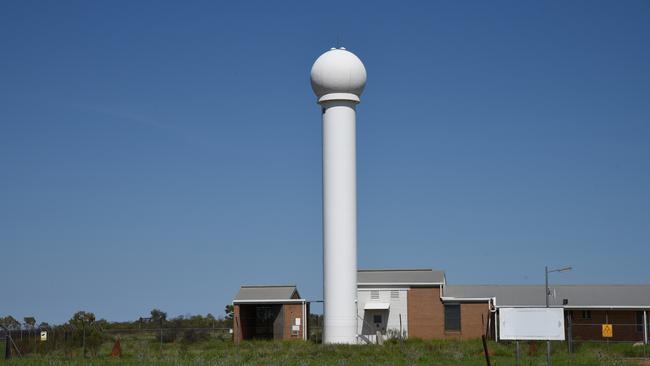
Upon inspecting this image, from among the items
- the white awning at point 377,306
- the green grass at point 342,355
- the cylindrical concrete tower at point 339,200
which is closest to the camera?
the green grass at point 342,355

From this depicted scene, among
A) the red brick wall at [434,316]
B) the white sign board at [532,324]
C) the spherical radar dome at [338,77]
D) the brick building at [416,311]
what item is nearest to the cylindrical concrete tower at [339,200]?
the spherical radar dome at [338,77]

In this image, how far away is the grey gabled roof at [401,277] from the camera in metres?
53.8

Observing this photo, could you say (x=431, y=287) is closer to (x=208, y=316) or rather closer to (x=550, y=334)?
(x=550, y=334)

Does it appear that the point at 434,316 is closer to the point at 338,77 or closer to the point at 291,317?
the point at 291,317

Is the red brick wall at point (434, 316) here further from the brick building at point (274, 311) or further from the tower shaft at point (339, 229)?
the brick building at point (274, 311)

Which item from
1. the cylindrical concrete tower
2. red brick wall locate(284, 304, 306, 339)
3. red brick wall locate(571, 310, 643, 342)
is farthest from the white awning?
red brick wall locate(571, 310, 643, 342)

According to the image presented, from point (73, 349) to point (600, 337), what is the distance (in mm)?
28406

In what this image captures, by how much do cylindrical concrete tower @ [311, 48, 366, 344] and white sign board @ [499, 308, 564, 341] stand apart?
20.1m

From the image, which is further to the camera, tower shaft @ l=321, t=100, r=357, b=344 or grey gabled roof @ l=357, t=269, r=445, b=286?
grey gabled roof @ l=357, t=269, r=445, b=286

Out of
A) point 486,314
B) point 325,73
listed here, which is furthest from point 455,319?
point 325,73

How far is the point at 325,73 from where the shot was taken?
161ft

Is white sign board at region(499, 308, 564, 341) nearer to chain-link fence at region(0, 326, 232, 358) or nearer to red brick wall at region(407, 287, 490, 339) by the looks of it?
chain-link fence at region(0, 326, 232, 358)

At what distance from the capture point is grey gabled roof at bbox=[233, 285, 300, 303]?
54638 mm

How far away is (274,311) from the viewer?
5697 cm
